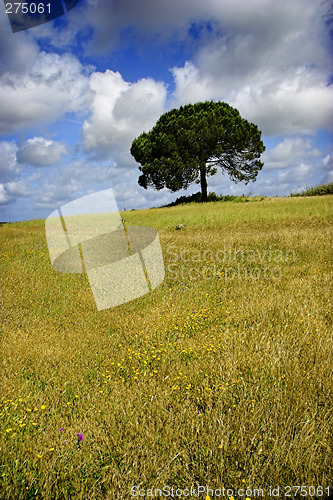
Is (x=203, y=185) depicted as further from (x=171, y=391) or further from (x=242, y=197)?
(x=171, y=391)

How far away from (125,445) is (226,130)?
33.5 m

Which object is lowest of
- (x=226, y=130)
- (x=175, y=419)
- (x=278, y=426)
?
(x=278, y=426)

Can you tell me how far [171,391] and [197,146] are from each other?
2994 centimetres

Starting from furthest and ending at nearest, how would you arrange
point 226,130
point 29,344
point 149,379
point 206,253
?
point 226,130 → point 206,253 → point 29,344 → point 149,379

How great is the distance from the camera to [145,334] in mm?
4543

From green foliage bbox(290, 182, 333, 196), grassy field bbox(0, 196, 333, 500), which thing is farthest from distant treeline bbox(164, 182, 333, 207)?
grassy field bbox(0, 196, 333, 500)

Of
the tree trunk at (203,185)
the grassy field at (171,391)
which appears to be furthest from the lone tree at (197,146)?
the grassy field at (171,391)

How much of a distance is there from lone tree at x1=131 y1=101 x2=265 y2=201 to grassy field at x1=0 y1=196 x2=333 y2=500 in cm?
2616

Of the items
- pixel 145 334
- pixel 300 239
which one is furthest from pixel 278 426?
pixel 300 239

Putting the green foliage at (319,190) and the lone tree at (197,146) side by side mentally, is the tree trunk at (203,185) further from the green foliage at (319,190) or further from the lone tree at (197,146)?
the green foliage at (319,190)

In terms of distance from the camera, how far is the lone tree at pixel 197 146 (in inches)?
1211

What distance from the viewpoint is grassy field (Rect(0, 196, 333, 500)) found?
2217 millimetres

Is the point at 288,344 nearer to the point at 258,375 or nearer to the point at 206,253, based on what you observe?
the point at 258,375

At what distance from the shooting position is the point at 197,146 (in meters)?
30.4
